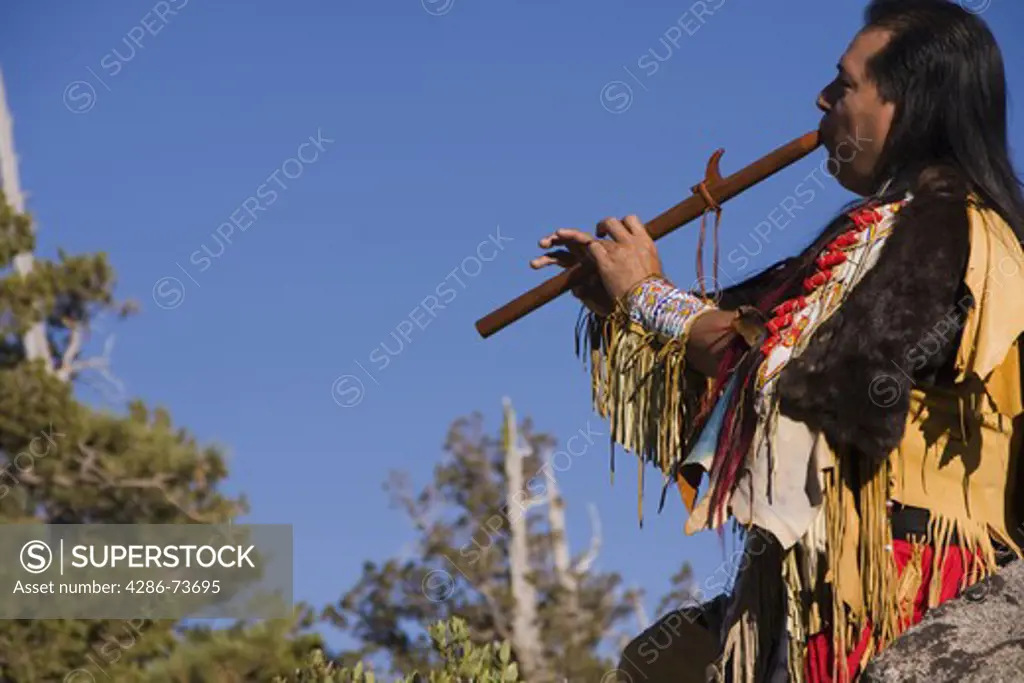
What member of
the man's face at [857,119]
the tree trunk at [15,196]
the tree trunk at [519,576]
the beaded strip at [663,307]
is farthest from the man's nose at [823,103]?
the tree trunk at [519,576]

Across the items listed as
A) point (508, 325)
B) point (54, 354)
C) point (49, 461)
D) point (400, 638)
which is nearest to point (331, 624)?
point (400, 638)

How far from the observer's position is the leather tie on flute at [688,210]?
139 inches

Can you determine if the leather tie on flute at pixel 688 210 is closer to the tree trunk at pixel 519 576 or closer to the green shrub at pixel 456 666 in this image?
the green shrub at pixel 456 666

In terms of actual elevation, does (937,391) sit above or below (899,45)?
below

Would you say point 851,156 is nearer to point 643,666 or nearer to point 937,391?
point 937,391

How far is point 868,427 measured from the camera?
305 cm

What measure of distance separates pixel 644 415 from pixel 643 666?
0.54 meters

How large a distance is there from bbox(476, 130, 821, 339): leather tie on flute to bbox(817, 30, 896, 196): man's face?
0.17 ft

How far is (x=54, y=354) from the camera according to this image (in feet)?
49.4

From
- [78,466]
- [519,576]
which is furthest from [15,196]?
[519,576]

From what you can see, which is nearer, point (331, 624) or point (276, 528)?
point (276, 528)

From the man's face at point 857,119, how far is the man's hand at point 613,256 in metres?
0.42

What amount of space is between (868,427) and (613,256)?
76 cm

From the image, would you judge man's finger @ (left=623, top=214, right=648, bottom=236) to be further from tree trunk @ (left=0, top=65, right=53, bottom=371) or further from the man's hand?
tree trunk @ (left=0, top=65, right=53, bottom=371)
